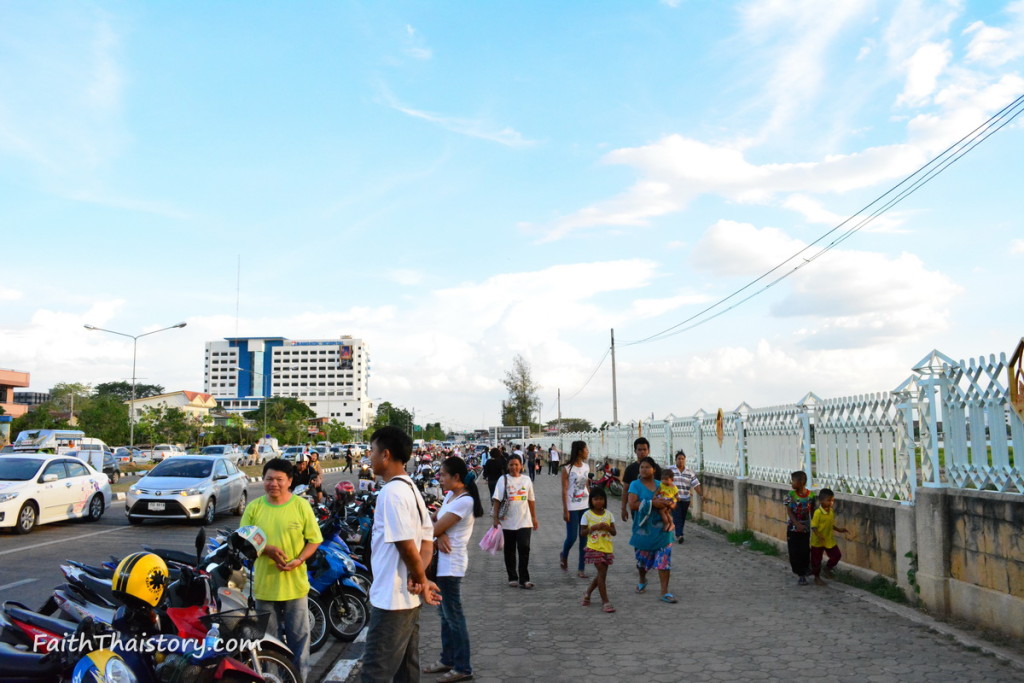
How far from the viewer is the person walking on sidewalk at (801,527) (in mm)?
9820

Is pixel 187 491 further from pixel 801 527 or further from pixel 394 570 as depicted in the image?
pixel 394 570

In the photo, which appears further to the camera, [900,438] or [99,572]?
[900,438]

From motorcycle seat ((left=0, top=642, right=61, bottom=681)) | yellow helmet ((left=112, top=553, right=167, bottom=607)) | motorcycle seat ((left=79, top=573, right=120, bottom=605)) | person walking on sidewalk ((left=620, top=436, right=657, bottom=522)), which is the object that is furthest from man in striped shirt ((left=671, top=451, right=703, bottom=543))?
motorcycle seat ((left=0, top=642, right=61, bottom=681))

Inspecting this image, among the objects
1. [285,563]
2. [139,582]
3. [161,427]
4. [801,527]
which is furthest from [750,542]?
[161,427]

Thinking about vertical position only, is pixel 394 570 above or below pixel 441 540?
above

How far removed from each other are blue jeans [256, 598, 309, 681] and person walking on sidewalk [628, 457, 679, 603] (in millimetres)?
4579

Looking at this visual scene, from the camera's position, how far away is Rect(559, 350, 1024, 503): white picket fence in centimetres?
714

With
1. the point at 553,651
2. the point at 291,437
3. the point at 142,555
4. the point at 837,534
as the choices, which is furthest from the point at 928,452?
the point at 291,437

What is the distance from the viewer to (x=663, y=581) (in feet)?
29.6

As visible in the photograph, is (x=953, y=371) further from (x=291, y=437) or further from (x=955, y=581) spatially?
(x=291, y=437)

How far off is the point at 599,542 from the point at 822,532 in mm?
2967

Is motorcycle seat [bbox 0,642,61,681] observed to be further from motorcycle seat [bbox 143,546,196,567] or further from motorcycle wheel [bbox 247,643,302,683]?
motorcycle seat [bbox 143,546,196,567]

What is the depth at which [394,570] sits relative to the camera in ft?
14.1

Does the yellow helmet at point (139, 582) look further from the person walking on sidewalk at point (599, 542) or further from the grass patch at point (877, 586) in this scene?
the grass patch at point (877, 586)
